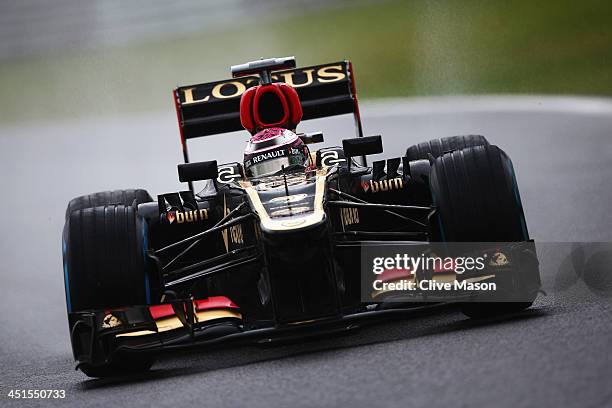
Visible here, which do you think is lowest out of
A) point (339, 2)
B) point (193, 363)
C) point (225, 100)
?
point (193, 363)

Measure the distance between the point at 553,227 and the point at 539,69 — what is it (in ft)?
17.3

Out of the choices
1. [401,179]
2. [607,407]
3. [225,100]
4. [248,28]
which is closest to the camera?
[607,407]

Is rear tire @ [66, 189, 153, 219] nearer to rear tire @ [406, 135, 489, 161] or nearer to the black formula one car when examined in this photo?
the black formula one car

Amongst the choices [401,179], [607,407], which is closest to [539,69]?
[401,179]

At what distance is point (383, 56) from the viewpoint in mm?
17781

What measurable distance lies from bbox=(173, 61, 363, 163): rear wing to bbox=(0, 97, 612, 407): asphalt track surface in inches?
87.0

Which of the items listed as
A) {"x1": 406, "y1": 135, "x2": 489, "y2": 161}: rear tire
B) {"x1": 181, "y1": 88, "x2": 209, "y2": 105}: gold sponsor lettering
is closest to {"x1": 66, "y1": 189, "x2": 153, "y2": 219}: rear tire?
{"x1": 181, "y1": 88, "x2": 209, "y2": 105}: gold sponsor lettering

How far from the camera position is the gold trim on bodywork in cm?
733

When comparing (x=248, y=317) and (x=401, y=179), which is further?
(x=401, y=179)

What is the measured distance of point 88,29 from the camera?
17.2m

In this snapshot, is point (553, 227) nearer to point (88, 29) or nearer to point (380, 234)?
point (380, 234)

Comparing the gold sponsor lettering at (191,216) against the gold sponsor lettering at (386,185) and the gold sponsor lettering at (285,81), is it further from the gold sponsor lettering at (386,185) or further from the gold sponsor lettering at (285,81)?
the gold sponsor lettering at (285,81)

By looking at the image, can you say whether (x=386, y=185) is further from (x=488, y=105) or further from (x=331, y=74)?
(x=488, y=105)

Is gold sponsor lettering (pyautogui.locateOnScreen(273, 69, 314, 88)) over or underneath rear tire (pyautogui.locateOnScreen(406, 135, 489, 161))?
over
